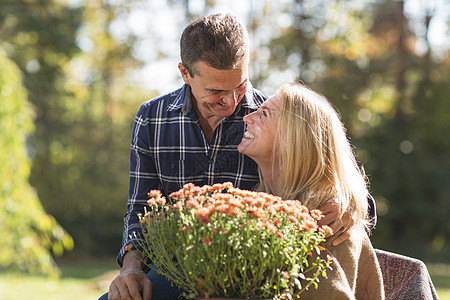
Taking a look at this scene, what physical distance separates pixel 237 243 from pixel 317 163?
68 cm

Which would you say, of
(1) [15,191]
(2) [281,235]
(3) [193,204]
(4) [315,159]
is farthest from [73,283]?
(2) [281,235]

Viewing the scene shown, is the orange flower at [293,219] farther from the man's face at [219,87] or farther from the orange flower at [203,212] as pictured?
the man's face at [219,87]

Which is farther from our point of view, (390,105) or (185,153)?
(390,105)

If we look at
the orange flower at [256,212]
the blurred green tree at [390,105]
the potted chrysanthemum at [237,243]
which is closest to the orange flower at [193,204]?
the potted chrysanthemum at [237,243]

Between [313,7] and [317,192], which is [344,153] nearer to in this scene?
[317,192]

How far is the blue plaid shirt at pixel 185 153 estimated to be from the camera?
247cm

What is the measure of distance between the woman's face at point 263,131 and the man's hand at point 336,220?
1.12 ft

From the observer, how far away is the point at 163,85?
41.3 feet

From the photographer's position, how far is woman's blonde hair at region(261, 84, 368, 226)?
6.55ft

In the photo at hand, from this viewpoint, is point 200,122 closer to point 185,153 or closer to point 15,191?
point 185,153

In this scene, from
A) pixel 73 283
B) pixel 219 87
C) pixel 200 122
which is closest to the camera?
pixel 219 87

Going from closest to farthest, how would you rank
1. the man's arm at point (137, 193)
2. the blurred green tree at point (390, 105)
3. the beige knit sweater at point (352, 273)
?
1. the beige knit sweater at point (352, 273)
2. the man's arm at point (137, 193)
3. the blurred green tree at point (390, 105)

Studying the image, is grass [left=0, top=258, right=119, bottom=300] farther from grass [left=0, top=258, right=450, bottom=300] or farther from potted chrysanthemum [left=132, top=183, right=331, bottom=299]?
potted chrysanthemum [left=132, top=183, right=331, bottom=299]

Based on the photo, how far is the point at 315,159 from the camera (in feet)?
6.60
